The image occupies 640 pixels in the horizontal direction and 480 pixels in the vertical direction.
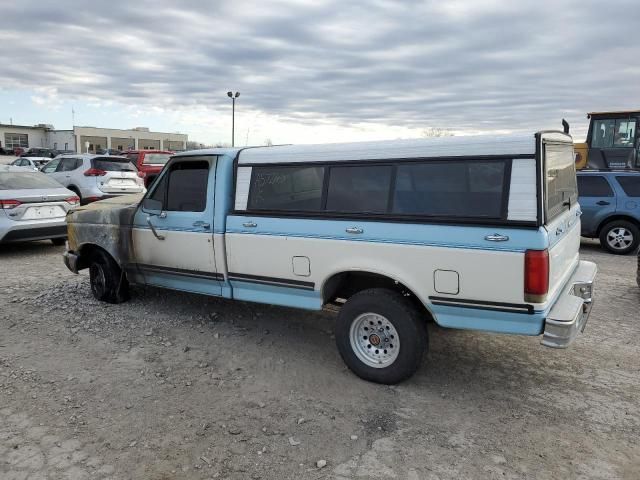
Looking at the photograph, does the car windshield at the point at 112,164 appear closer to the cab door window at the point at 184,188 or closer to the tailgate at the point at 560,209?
the cab door window at the point at 184,188

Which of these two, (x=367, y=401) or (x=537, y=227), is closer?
(x=537, y=227)

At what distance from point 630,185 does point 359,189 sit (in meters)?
8.31

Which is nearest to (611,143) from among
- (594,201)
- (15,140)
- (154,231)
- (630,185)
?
(630,185)

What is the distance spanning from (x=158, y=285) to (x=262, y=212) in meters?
1.76

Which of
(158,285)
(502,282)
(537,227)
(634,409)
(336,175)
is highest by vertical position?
(336,175)

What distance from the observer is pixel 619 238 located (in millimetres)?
10039

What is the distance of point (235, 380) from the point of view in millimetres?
4285

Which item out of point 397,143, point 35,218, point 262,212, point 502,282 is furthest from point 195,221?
point 35,218

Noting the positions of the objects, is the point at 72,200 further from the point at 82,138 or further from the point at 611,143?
the point at 82,138

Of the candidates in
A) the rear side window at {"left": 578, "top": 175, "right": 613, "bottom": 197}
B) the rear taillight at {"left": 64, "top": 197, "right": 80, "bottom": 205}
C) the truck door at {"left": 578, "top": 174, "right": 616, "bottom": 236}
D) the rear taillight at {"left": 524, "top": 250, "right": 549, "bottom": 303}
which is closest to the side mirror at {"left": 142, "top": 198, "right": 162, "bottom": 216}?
the rear taillight at {"left": 524, "top": 250, "right": 549, "bottom": 303}

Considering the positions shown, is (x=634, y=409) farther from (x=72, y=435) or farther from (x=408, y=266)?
(x=72, y=435)

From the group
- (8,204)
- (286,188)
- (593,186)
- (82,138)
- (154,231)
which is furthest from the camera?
(82,138)

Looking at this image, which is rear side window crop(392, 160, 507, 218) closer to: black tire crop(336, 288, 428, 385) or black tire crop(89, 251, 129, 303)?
black tire crop(336, 288, 428, 385)

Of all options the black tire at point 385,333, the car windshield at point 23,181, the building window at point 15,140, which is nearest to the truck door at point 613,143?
the black tire at point 385,333
